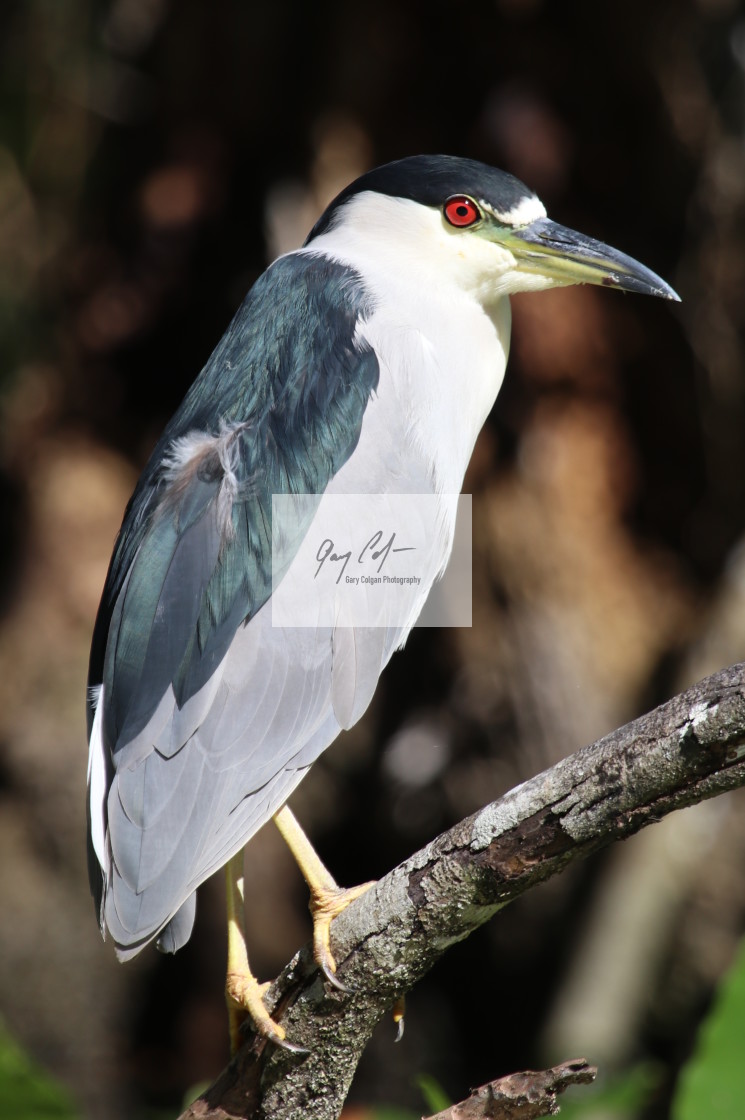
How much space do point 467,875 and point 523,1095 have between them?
0.28 m

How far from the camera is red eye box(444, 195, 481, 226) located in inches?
84.2

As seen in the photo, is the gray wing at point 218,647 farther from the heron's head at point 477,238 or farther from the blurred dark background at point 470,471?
the blurred dark background at point 470,471

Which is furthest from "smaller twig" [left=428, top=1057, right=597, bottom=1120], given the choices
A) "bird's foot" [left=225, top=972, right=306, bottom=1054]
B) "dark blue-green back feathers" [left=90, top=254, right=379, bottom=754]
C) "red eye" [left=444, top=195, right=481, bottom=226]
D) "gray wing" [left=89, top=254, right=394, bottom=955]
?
"red eye" [left=444, top=195, right=481, bottom=226]

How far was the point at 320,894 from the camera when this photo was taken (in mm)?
1793

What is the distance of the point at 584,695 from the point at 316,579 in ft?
6.27

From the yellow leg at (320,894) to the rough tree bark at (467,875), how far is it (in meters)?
0.02

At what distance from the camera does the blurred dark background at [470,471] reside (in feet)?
11.6

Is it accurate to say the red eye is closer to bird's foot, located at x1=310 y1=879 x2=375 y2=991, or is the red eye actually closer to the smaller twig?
bird's foot, located at x1=310 y1=879 x2=375 y2=991

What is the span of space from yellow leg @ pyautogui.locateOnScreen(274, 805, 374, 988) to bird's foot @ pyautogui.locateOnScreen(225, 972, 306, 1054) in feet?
0.46

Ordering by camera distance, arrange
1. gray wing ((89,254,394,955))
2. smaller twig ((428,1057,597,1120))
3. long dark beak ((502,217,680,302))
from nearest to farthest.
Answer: smaller twig ((428,1057,597,1120)) < gray wing ((89,254,394,955)) < long dark beak ((502,217,680,302))

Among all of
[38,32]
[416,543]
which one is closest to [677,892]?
[416,543]

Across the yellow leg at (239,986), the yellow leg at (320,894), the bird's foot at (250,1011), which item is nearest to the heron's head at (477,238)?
the yellow leg at (320,894)

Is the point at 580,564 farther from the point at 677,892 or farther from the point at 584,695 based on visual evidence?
the point at 677,892

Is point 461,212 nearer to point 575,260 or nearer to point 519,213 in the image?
point 519,213
